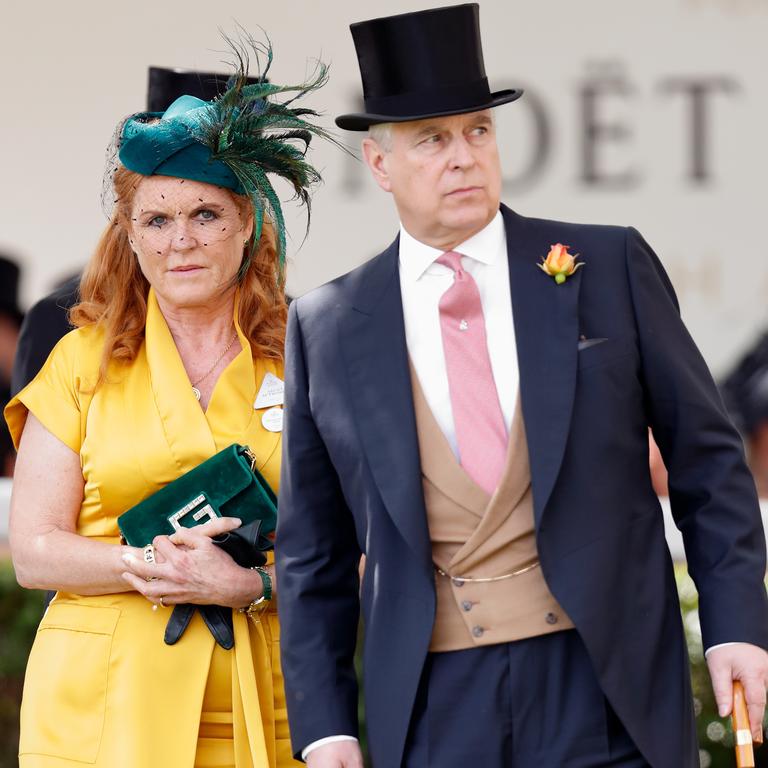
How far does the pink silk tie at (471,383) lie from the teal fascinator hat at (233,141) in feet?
2.18

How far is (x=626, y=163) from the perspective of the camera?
6.70m

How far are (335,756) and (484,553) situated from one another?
503mm

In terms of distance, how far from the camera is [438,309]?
10.2 feet

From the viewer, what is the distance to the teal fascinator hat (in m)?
3.56

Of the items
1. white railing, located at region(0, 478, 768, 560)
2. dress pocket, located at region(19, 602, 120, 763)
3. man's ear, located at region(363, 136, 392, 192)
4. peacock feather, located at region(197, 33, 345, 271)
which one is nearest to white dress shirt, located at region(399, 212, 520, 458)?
man's ear, located at region(363, 136, 392, 192)

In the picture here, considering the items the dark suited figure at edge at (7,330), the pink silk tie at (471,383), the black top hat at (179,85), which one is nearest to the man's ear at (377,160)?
the pink silk tie at (471,383)

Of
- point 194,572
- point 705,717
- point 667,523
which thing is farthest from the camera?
point 667,523

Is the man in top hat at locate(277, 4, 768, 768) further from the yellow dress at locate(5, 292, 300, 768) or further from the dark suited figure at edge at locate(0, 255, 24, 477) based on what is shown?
the dark suited figure at edge at locate(0, 255, 24, 477)

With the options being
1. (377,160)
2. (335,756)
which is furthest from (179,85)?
(335,756)

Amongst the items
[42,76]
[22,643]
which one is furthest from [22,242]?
[22,643]

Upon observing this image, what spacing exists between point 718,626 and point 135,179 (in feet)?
5.25

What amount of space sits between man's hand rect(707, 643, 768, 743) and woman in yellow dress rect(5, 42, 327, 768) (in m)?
1.02

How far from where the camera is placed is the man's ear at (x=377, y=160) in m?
3.18

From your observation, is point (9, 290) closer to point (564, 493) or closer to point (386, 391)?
point (386, 391)
